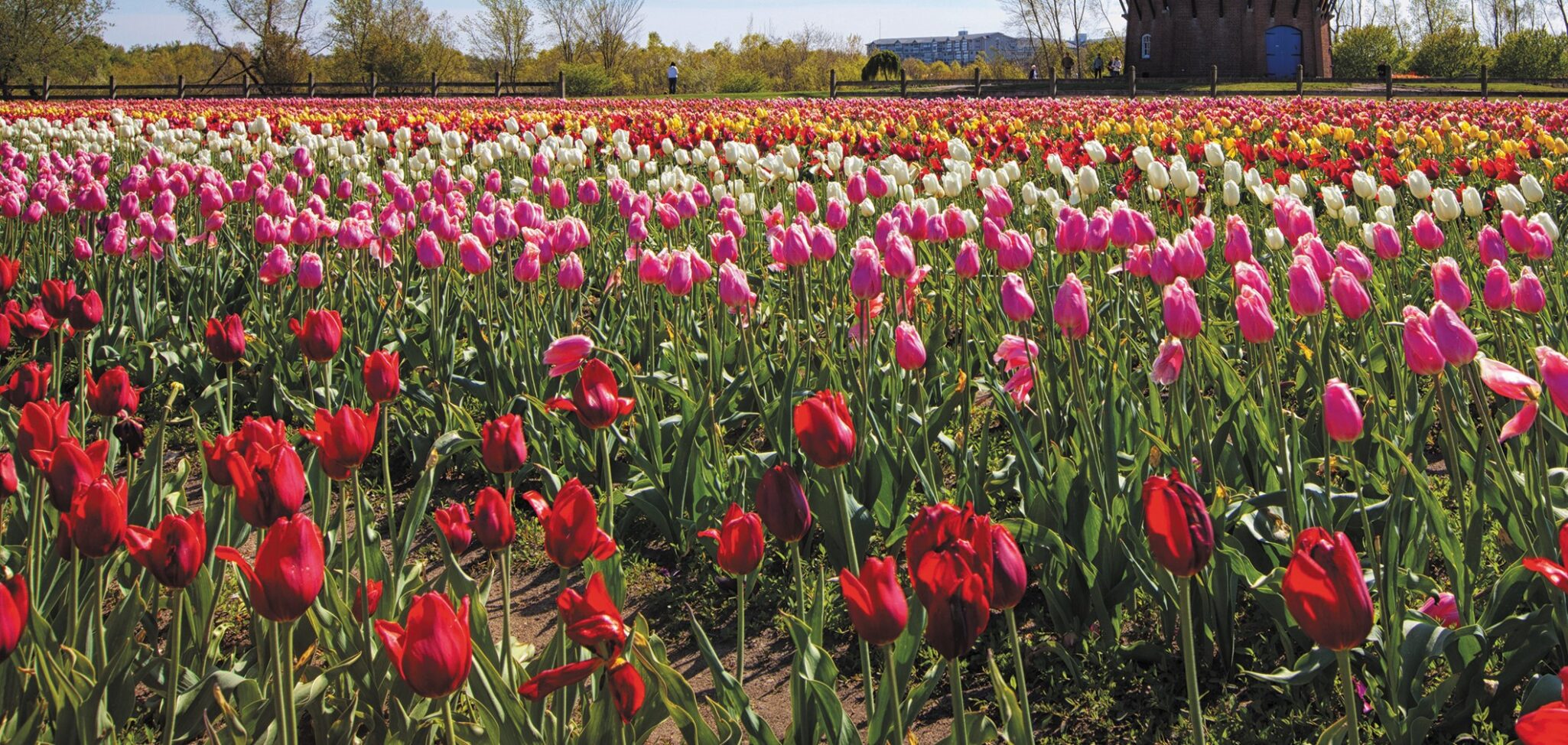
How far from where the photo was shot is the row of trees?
4462 cm

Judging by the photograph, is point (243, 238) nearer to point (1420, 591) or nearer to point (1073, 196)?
point (1073, 196)

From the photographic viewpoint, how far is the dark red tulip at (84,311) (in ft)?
10.3

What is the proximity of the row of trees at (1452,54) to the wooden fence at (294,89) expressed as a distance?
31.6 m

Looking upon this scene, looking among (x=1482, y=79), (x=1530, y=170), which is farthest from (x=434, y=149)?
(x=1482, y=79)

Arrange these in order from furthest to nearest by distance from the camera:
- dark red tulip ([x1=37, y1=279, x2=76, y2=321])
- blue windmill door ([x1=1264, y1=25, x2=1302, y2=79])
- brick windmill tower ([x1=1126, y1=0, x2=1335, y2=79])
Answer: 1. blue windmill door ([x1=1264, y1=25, x2=1302, y2=79])
2. brick windmill tower ([x1=1126, y1=0, x2=1335, y2=79])
3. dark red tulip ([x1=37, y1=279, x2=76, y2=321])

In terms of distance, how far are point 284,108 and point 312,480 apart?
2040 centimetres

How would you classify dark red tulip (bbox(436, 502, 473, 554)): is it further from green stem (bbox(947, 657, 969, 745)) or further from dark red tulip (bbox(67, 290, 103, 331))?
dark red tulip (bbox(67, 290, 103, 331))

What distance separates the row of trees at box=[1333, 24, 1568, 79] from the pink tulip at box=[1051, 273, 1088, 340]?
48.6 metres

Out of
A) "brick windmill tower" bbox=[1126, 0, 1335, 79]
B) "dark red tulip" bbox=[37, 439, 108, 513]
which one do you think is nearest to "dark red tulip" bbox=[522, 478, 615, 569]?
"dark red tulip" bbox=[37, 439, 108, 513]

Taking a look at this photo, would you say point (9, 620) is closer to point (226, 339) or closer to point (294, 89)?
point (226, 339)

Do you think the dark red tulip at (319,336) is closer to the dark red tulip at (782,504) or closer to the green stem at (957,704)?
the dark red tulip at (782,504)

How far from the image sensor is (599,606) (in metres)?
1.51

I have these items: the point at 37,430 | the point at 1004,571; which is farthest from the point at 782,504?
the point at 37,430

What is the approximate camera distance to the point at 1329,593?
51.3 inches
